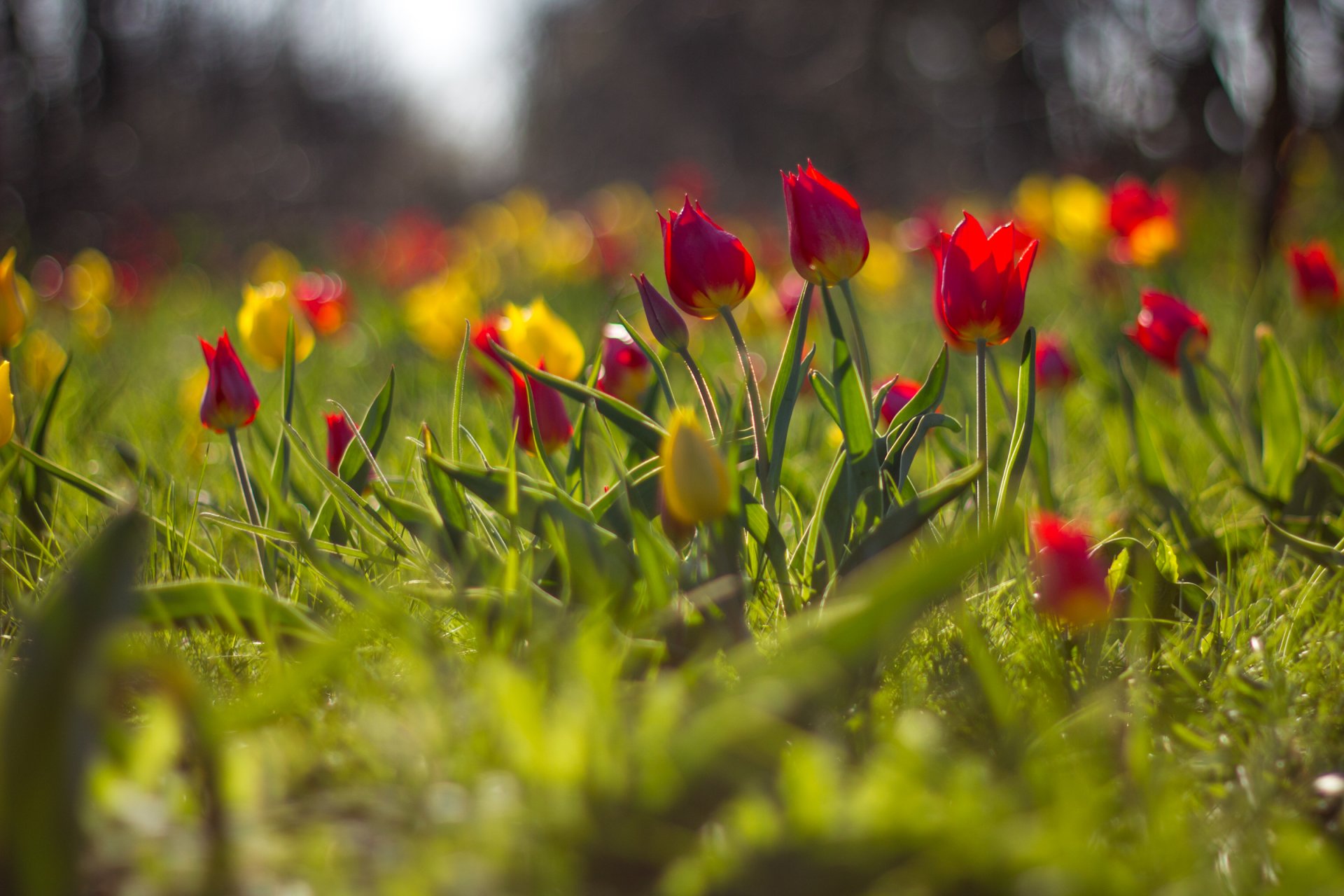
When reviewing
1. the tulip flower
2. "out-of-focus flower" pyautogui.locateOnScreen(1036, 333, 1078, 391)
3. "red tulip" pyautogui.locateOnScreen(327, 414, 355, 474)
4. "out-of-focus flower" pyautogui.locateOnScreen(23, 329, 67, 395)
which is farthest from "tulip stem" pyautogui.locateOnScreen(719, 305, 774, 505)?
"out-of-focus flower" pyautogui.locateOnScreen(23, 329, 67, 395)

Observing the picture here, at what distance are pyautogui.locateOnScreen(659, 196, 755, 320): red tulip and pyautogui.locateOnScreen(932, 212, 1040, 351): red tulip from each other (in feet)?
0.65

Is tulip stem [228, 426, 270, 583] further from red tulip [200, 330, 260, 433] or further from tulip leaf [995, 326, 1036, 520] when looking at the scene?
tulip leaf [995, 326, 1036, 520]

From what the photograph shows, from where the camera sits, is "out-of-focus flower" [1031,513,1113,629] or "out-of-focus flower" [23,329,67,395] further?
"out-of-focus flower" [23,329,67,395]

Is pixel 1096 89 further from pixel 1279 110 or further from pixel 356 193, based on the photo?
pixel 356 193

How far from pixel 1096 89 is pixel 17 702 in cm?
581

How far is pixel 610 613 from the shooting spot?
92 cm

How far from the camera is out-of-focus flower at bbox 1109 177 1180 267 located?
79.0 inches

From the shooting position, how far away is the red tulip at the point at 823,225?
96cm

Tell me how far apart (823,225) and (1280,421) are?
74 cm

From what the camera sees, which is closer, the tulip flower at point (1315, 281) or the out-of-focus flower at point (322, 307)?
the tulip flower at point (1315, 281)

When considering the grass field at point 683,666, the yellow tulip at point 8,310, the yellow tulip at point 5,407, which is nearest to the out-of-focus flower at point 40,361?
the grass field at point 683,666

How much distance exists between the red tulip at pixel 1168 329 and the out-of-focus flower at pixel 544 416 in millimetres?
847

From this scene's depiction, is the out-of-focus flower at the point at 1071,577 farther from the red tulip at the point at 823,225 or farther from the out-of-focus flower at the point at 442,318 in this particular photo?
the out-of-focus flower at the point at 442,318

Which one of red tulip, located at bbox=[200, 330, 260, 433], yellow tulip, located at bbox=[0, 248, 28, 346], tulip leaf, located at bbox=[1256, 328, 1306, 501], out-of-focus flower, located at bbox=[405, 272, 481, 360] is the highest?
yellow tulip, located at bbox=[0, 248, 28, 346]
